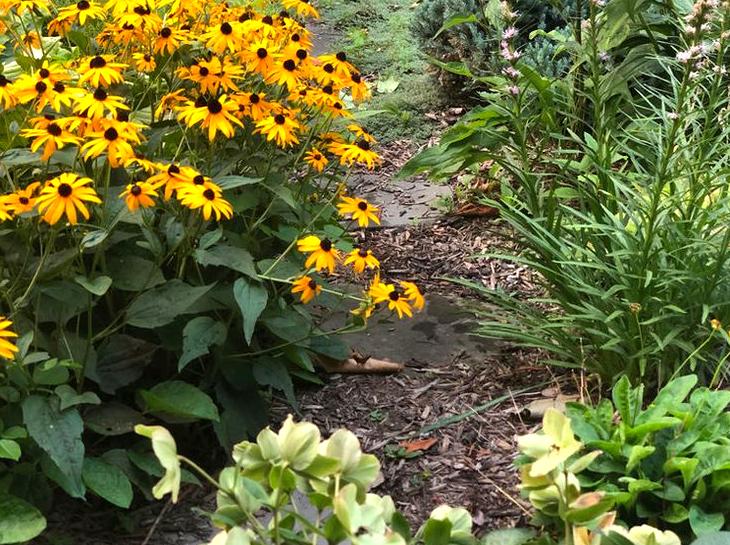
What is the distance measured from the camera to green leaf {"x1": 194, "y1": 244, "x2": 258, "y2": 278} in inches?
98.1

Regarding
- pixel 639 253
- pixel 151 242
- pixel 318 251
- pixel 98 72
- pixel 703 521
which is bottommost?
pixel 703 521

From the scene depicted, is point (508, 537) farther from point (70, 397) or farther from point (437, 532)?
point (70, 397)

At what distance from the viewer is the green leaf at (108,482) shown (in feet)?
7.53

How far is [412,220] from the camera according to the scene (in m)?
4.39

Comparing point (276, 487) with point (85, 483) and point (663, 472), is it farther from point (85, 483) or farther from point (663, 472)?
point (663, 472)

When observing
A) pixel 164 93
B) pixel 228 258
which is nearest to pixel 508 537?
pixel 228 258

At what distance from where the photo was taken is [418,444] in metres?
2.85

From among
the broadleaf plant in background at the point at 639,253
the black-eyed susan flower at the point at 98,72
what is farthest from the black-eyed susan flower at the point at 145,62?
the broadleaf plant in background at the point at 639,253

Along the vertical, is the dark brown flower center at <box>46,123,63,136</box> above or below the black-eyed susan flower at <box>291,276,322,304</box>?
above

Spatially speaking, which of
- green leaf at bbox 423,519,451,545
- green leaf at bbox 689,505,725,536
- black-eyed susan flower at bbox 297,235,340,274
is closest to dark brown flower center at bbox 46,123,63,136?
black-eyed susan flower at bbox 297,235,340,274

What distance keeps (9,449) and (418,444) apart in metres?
1.23

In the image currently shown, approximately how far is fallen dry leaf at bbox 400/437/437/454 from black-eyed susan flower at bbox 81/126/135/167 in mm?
1233

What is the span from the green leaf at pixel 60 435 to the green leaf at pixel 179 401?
0.26 m

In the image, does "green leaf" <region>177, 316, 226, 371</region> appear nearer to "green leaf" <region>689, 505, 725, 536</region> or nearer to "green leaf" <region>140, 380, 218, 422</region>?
"green leaf" <region>140, 380, 218, 422</region>
